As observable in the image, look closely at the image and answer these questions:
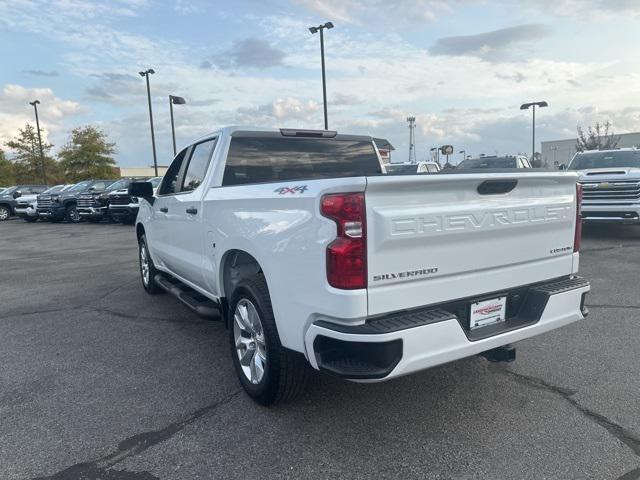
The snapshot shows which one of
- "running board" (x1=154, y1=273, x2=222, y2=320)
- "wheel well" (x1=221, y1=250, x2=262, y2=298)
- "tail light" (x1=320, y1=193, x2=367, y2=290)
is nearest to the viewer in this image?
"tail light" (x1=320, y1=193, x2=367, y2=290)

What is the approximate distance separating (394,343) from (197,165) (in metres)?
3.12

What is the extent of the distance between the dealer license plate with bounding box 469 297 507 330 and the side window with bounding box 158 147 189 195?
3.54 meters

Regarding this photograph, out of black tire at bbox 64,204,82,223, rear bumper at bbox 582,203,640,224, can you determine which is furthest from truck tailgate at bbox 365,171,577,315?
black tire at bbox 64,204,82,223

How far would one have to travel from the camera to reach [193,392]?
3865 millimetres

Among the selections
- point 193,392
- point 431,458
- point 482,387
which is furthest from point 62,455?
point 482,387

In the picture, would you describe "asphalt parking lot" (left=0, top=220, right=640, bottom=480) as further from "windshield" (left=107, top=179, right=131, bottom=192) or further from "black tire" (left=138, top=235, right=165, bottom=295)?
"windshield" (left=107, top=179, right=131, bottom=192)

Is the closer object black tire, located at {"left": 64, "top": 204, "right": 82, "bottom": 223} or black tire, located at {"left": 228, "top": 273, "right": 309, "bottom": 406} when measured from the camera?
black tire, located at {"left": 228, "top": 273, "right": 309, "bottom": 406}

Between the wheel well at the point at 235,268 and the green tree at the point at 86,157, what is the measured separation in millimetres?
50860

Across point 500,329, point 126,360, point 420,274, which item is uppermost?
point 420,274

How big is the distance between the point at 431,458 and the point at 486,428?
1.69 feet

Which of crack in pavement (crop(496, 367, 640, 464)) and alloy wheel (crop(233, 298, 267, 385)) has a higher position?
alloy wheel (crop(233, 298, 267, 385))

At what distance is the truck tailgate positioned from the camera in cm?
270

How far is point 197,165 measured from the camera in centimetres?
500

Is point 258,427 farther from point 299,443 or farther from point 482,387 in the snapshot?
point 482,387
